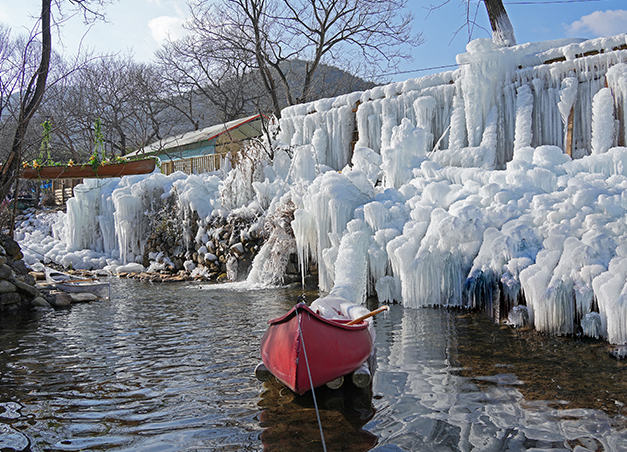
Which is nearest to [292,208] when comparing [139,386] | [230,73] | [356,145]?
[356,145]

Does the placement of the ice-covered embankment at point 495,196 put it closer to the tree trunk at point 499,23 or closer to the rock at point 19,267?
the tree trunk at point 499,23

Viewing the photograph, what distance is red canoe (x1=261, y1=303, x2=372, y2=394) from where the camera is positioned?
4.57 metres

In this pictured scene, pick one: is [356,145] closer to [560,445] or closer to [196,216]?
[196,216]

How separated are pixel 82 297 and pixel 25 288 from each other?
4.68 ft

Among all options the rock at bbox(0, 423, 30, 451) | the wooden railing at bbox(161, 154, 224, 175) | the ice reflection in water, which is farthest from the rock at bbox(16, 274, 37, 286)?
the wooden railing at bbox(161, 154, 224, 175)

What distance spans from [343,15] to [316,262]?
16.5 metres

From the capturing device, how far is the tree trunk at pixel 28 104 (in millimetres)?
9445

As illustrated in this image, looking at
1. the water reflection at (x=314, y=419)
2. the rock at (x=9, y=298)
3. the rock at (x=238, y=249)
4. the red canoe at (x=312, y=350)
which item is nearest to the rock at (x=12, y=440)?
the water reflection at (x=314, y=419)

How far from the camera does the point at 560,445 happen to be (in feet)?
12.0

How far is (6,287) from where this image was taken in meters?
10.2

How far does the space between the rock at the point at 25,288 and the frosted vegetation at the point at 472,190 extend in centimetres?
536

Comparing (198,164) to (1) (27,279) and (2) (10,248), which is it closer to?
(2) (10,248)

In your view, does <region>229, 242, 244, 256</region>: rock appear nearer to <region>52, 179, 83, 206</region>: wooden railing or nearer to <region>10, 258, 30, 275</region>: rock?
<region>10, 258, 30, 275</region>: rock

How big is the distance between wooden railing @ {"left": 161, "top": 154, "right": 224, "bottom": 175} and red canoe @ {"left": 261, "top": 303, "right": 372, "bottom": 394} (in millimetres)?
15992
